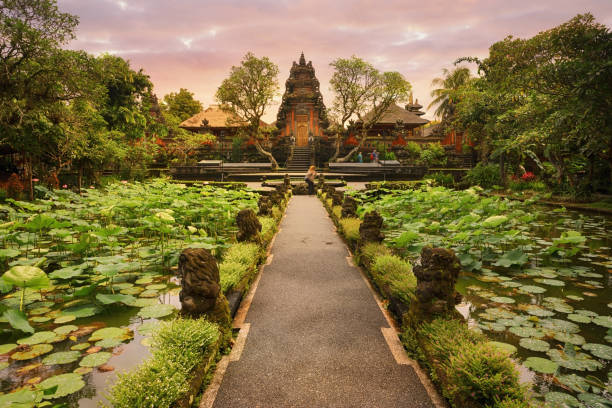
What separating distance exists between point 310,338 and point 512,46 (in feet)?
53.8

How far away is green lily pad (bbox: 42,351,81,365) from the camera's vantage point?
2488mm

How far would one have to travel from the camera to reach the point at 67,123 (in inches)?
448

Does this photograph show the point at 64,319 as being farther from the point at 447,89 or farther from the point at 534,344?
the point at 447,89

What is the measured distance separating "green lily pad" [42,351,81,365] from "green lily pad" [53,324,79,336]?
1.11 feet

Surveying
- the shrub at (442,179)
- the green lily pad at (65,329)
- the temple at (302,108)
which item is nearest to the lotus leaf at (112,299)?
the green lily pad at (65,329)

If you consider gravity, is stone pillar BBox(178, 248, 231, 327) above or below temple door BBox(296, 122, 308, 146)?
below

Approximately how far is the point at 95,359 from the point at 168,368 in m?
0.84

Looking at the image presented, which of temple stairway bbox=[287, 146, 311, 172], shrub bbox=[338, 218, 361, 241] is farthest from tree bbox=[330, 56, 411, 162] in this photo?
shrub bbox=[338, 218, 361, 241]

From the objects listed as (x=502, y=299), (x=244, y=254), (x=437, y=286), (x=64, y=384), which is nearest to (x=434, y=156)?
(x=502, y=299)

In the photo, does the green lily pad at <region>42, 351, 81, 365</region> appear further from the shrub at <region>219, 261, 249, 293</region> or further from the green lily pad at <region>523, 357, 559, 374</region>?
the green lily pad at <region>523, 357, 559, 374</region>

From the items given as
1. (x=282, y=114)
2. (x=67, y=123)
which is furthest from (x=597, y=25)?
(x=282, y=114)

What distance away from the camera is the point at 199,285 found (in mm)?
2811

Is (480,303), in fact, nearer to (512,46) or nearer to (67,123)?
(67,123)

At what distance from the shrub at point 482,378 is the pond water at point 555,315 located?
1.52ft
